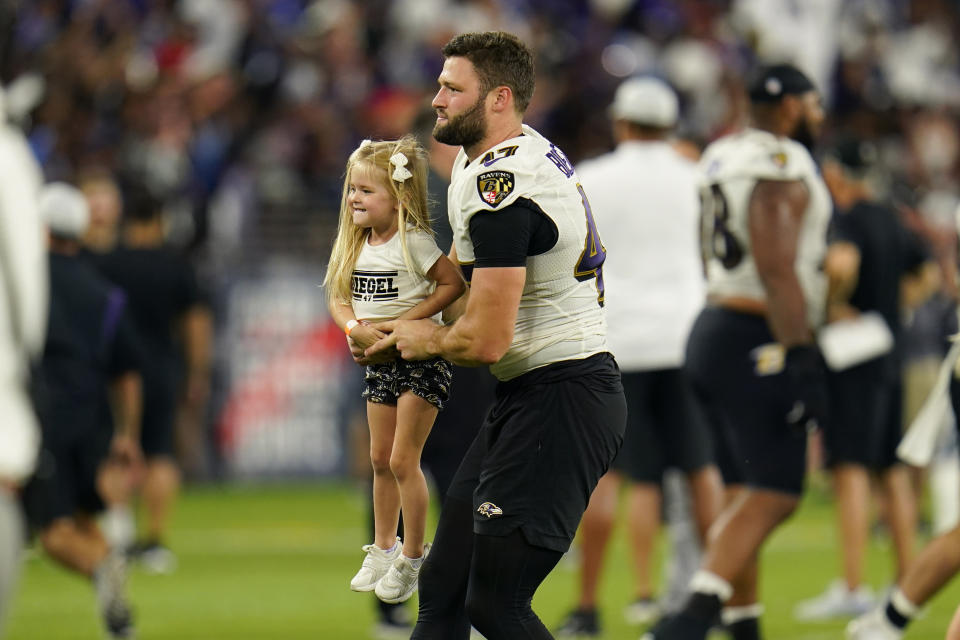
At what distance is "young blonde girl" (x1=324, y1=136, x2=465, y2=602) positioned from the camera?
493cm

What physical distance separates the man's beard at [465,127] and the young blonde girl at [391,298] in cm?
A: 11

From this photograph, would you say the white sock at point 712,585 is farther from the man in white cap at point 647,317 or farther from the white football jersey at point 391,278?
the white football jersey at point 391,278

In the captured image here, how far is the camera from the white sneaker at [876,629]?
696 centimetres

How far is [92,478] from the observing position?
9.55m

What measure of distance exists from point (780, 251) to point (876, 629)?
1678mm

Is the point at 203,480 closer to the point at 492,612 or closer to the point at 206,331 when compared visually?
the point at 206,331

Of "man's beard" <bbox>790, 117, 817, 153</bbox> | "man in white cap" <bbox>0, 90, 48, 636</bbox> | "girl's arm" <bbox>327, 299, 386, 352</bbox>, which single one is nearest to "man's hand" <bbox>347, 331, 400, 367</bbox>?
"girl's arm" <bbox>327, 299, 386, 352</bbox>

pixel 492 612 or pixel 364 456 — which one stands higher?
pixel 492 612

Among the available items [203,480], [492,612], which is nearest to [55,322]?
[492,612]

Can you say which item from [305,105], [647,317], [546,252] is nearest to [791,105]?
[647,317]

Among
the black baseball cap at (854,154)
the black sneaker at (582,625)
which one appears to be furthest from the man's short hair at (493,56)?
the black baseball cap at (854,154)

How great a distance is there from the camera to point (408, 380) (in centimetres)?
496

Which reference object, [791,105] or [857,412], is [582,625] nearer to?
[857,412]

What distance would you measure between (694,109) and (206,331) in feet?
34.5
